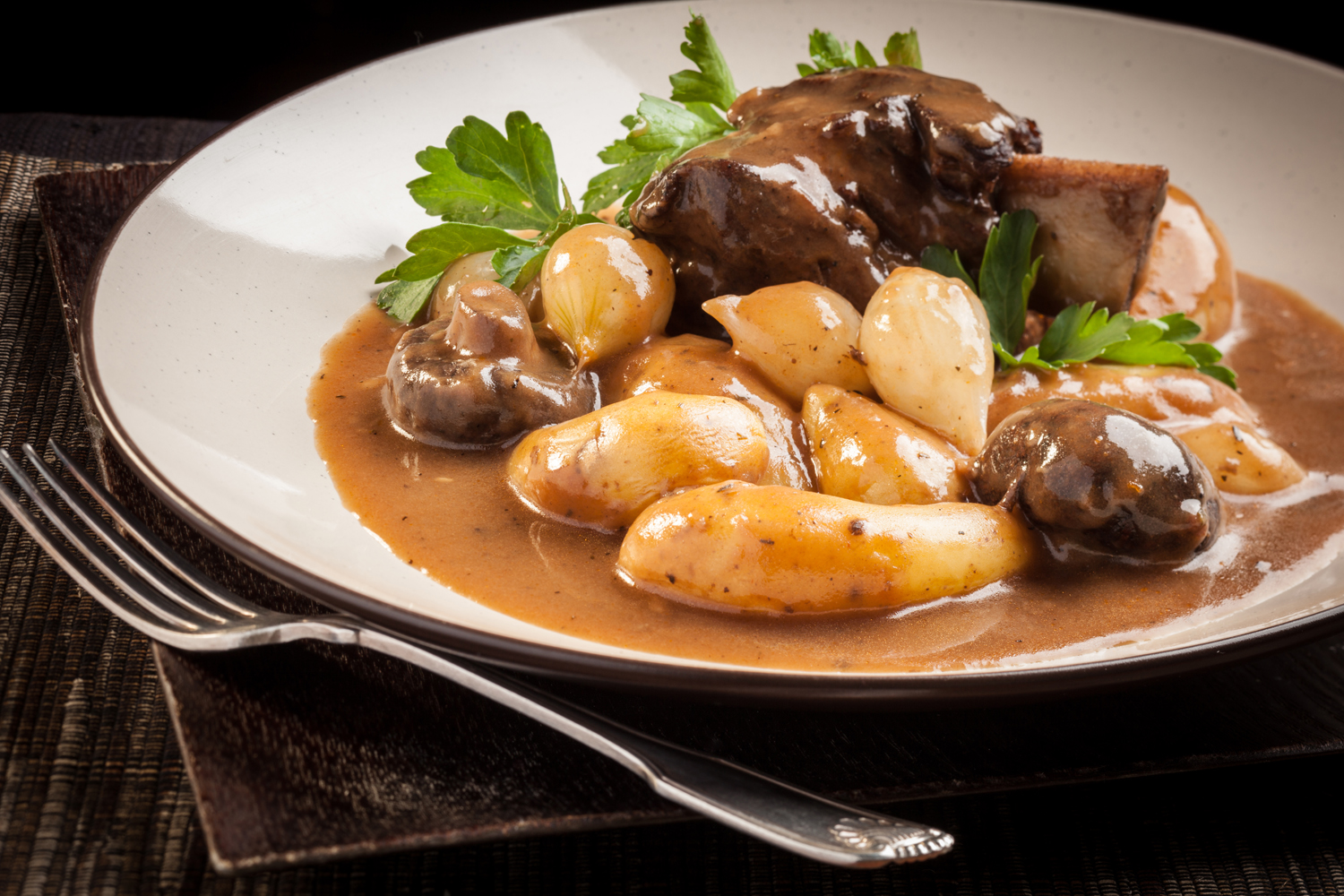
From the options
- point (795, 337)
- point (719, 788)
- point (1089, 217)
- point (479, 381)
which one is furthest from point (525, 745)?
point (1089, 217)

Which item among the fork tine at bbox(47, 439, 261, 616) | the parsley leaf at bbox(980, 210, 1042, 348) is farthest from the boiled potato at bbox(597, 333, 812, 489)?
the fork tine at bbox(47, 439, 261, 616)

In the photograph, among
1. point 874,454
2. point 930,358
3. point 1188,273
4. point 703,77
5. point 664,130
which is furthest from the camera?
point 1188,273

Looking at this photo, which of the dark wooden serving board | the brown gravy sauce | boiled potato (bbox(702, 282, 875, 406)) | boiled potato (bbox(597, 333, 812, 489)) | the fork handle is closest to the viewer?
the fork handle

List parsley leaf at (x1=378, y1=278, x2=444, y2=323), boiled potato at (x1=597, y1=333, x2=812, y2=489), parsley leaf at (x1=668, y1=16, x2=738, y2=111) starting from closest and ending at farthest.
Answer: boiled potato at (x1=597, y1=333, x2=812, y2=489) < parsley leaf at (x1=378, y1=278, x2=444, y2=323) < parsley leaf at (x1=668, y1=16, x2=738, y2=111)

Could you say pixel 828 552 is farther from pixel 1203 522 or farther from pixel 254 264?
pixel 254 264

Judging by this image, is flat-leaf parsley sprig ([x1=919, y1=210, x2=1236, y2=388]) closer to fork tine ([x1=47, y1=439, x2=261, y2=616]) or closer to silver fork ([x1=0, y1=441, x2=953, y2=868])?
silver fork ([x1=0, y1=441, x2=953, y2=868])

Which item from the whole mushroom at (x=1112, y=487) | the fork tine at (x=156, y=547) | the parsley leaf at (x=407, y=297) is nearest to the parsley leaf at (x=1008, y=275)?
the whole mushroom at (x=1112, y=487)

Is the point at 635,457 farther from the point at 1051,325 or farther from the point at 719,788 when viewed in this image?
the point at 1051,325
